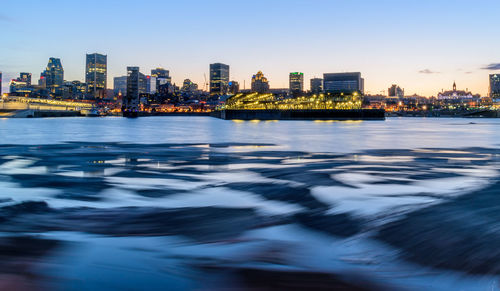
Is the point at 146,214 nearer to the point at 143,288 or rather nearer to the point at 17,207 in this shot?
the point at 17,207

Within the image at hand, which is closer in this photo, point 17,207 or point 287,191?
point 17,207

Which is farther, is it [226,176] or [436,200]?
[226,176]

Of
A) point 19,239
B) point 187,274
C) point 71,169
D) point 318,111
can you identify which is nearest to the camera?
point 187,274

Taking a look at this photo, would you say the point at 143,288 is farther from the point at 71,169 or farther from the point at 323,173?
the point at 71,169

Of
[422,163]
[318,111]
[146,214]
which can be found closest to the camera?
[146,214]

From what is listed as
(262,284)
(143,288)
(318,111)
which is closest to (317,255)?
(262,284)

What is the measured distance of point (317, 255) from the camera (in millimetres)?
5188

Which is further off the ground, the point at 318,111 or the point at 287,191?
the point at 318,111

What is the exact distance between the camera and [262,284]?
4.21 meters

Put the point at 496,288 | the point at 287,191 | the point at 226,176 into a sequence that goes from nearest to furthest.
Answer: the point at 496,288 < the point at 287,191 < the point at 226,176

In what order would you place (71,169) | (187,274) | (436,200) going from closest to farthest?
(187,274) → (436,200) → (71,169)

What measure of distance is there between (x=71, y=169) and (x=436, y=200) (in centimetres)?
1213

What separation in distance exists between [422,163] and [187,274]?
14932 millimetres

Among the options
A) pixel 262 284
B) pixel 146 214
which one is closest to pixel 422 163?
pixel 146 214
